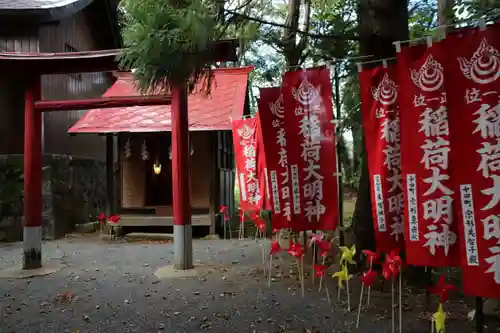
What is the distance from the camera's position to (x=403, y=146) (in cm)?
421

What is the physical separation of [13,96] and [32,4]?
2.49 metres

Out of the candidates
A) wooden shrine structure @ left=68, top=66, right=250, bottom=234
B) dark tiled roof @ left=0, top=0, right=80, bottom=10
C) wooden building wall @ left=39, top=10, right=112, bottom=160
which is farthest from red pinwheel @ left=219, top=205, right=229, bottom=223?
dark tiled roof @ left=0, top=0, right=80, bottom=10

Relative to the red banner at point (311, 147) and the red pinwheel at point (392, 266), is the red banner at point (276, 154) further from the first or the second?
the red pinwheel at point (392, 266)

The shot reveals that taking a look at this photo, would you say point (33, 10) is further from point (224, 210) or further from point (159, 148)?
point (224, 210)

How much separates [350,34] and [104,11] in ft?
39.6

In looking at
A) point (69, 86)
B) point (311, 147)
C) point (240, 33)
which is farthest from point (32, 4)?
point (311, 147)

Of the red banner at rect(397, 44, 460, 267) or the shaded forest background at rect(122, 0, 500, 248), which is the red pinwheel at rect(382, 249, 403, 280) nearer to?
the red banner at rect(397, 44, 460, 267)

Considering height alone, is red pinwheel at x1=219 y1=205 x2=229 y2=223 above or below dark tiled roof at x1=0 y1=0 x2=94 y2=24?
below

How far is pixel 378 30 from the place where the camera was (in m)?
5.98

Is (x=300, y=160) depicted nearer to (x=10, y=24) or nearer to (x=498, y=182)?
(x=498, y=182)

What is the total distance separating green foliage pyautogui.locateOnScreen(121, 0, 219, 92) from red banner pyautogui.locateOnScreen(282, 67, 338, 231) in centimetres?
133

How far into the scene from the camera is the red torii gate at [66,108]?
7562 mm

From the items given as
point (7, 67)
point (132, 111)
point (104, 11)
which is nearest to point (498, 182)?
point (7, 67)

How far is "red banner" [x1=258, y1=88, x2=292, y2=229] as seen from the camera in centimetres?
607
